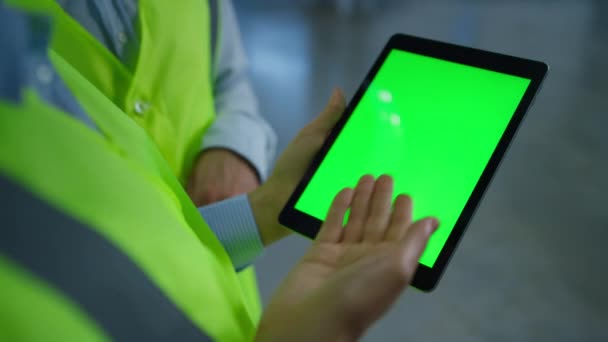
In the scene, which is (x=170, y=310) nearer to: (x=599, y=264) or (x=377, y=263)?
(x=377, y=263)

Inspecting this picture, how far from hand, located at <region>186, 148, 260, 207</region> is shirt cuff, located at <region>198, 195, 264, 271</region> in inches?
2.4

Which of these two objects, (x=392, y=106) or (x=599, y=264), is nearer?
(x=392, y=106)

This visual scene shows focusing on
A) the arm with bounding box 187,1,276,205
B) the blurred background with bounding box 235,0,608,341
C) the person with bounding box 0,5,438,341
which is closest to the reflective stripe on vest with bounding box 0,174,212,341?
the person with bounding box 0,5,438,341

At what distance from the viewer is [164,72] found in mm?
549

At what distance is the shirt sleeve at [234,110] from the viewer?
63 centimetres

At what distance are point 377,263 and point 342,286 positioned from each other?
0.08 ft

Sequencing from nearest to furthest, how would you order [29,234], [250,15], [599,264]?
[29,234]
[599,264]
[250,15]

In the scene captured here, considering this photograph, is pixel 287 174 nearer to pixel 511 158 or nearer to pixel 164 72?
pixel 164 72

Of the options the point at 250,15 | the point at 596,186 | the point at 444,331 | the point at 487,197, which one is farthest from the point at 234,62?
the point at 250,15

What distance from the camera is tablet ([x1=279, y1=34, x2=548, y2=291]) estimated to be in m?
0.49

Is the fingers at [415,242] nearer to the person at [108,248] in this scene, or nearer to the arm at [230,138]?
the person at [108,248]

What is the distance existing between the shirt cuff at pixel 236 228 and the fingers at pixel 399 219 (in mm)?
202

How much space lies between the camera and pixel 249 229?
550 mm

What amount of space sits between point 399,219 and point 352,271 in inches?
2.7
